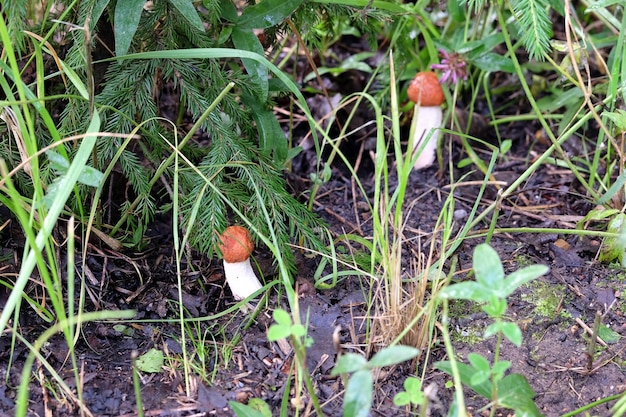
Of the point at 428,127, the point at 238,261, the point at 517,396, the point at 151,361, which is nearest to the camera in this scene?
the point at 517,396

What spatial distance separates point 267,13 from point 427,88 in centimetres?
73

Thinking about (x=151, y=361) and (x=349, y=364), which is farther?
(x=151, y=361)

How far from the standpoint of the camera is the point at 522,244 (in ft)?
6.40

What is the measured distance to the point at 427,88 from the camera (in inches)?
88.0

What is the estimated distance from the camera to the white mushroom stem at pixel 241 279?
66.3 inches

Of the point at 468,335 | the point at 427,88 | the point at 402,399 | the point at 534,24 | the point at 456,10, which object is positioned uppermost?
the point at 534,24

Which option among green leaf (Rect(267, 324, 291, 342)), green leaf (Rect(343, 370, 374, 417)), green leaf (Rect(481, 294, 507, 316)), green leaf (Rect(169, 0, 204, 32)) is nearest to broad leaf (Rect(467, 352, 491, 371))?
green leaf (Rect(481, 294, 507, 316))

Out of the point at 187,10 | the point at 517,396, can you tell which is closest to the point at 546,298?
the point at 517,396

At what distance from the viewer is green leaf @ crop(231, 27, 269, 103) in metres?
1.74

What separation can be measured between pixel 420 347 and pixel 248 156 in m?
0.67

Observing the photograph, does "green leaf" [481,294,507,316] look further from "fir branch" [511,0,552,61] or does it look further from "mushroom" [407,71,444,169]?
"mushroom" [407,71,444,169]

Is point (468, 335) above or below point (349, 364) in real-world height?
below

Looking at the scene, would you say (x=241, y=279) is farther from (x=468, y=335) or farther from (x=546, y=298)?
(x=546, y=298)

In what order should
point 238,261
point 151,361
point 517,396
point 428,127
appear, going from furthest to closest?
point 428,127, point 238,261, point 151,361, point 517,396
